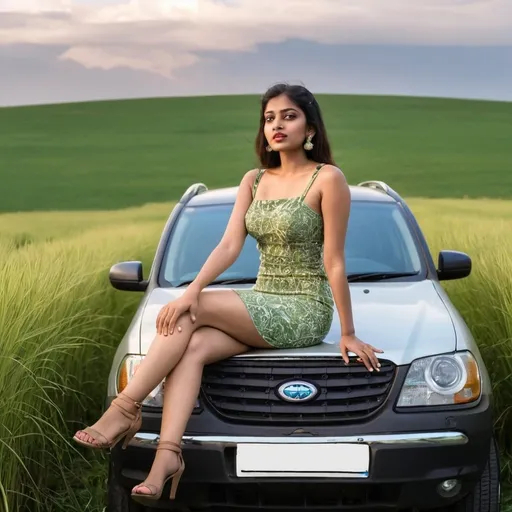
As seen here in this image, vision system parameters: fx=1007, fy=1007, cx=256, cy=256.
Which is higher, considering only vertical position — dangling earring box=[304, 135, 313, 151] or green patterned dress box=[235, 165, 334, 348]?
dangling earring box=[304, 135, 313, 151]

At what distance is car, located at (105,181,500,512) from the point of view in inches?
144

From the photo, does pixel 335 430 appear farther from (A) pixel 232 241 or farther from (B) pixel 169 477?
(A) pixel 232 241

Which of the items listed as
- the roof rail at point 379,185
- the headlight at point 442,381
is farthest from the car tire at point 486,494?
the roof rail at point 379,185

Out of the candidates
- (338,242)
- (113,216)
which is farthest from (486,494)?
(113,216)

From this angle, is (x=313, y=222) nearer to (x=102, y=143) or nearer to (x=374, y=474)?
(x=374, y=474)

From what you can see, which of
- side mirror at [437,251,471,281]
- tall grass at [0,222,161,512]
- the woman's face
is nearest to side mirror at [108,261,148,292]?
tall grass at [0,222,161,512]

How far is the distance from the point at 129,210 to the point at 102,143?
35.9 ft

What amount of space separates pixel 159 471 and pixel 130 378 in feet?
1.61

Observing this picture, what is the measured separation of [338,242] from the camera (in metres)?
4.04

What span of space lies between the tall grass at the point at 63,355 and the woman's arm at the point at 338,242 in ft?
4.20

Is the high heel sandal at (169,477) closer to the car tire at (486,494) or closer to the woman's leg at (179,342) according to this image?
the woman's leg at (179,342)

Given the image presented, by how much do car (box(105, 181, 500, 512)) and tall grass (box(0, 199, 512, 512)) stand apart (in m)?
0.51

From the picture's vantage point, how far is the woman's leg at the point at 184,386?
3.59 meters

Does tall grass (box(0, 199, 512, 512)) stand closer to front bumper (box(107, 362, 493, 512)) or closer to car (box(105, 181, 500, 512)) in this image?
car (box(105, 181, 500, 512))
